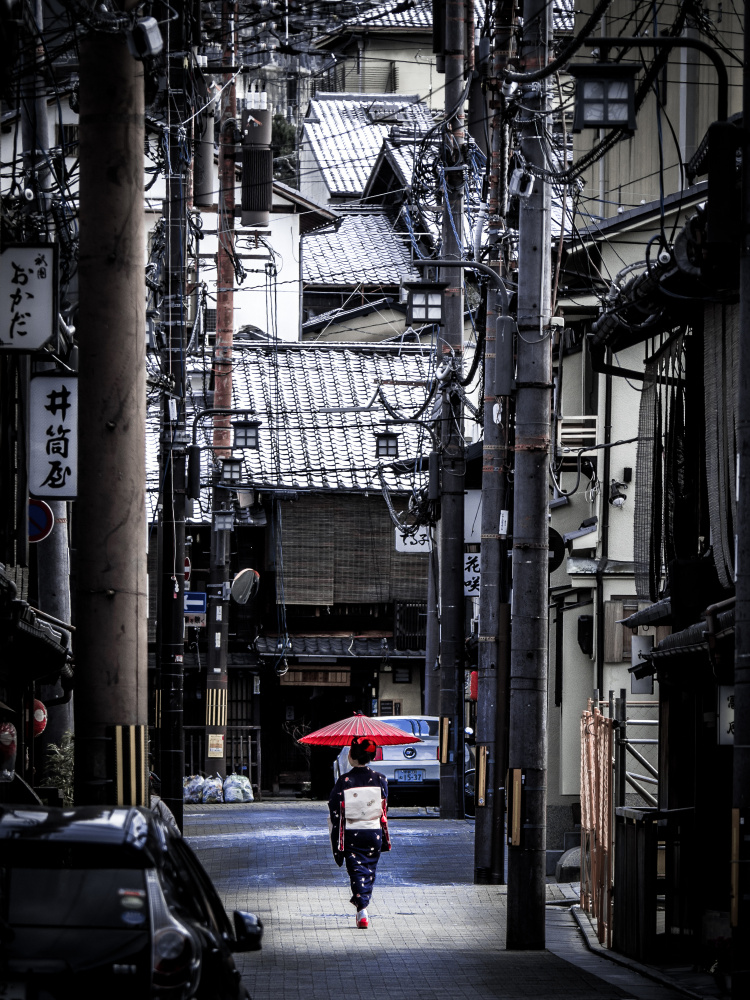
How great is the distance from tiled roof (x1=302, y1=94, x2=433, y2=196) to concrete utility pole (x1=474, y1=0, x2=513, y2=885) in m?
39.6

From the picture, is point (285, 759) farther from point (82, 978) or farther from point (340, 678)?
point (82, 978)

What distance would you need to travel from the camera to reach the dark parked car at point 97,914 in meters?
6.46

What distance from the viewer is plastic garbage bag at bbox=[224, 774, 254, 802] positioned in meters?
41.2

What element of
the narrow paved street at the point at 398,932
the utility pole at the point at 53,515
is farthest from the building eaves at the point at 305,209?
the narrow paved street at the point at 398,932

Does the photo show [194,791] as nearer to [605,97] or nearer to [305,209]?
[305,209]

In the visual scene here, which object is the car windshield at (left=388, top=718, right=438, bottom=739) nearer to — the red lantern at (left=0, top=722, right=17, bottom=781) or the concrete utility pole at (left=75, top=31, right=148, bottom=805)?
the red lantern at (left=0, top=722, right=17, bottom=781)

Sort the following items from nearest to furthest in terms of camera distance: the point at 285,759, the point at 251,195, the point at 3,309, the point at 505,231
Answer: the point at 3,309 → the point at 505,231 → the point at 251,195 → the point at 285,759

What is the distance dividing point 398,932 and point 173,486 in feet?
37.8

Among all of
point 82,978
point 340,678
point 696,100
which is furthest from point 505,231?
point 340,678

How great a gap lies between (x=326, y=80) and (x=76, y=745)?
6288 cm

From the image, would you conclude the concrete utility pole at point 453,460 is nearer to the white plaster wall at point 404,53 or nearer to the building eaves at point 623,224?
the building eaves at point 623,224

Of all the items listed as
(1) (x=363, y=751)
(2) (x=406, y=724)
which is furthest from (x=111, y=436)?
(2) (x=406, y=724)

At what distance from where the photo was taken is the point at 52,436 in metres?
17.8

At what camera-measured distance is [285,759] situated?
49.6m
